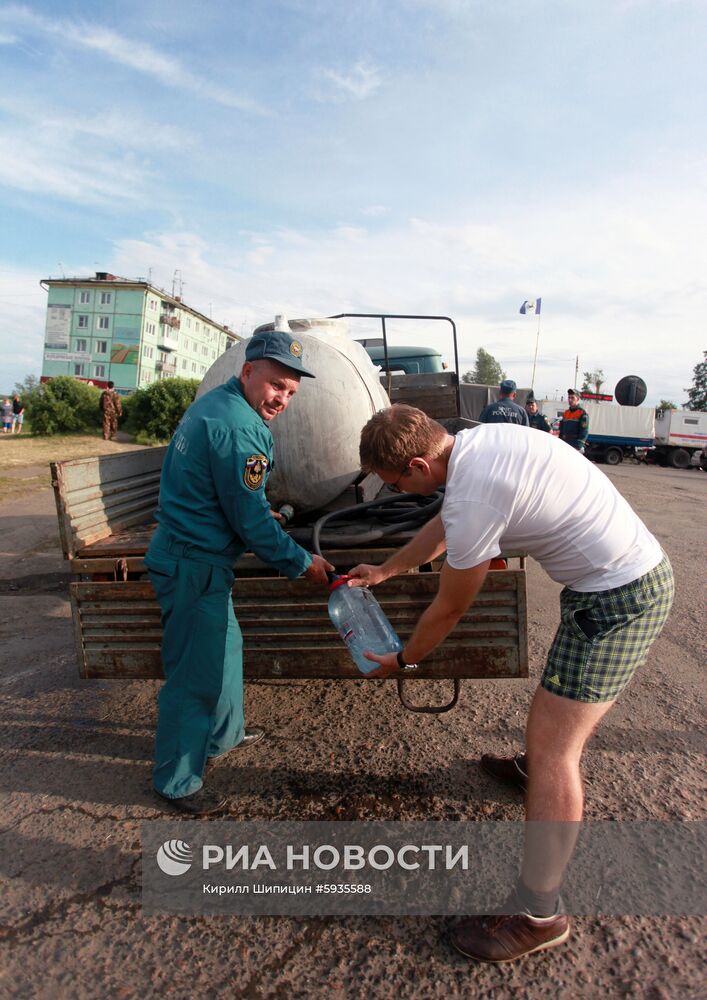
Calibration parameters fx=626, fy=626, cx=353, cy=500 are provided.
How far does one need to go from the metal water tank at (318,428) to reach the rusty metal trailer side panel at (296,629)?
0.87 meters

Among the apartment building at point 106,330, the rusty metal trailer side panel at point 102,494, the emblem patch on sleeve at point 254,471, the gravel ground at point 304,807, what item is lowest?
the gravel ground at point 304,807

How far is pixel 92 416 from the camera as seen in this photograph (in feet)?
80.8

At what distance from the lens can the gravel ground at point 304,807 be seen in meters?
1.87

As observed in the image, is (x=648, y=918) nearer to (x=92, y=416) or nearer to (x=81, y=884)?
(x=81, y=884)

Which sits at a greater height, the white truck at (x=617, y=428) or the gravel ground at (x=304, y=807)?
the white truck at (x=617, y=428)

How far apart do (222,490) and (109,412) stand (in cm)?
2332

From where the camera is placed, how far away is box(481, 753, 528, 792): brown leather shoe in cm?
276

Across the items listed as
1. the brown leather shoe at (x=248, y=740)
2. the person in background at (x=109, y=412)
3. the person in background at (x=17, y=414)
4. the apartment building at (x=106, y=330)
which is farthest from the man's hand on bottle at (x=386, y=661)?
the apartment building at (x=106, y=330)

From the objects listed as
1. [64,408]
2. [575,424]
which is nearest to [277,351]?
[575,424]

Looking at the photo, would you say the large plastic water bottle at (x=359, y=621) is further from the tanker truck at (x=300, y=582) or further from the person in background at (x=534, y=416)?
the person in background at (x=534, y=416)

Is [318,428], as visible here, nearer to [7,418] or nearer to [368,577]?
[368,577]

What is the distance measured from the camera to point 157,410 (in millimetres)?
24703

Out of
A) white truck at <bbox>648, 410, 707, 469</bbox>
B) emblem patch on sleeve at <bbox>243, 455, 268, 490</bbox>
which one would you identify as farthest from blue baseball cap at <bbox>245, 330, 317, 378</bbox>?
white truck at <bbox>648, 410, 707, 469</bbox>

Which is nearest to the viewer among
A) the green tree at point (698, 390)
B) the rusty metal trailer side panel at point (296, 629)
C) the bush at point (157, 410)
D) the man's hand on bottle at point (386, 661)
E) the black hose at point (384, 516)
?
the man's hand on bottle at point (386, 661)
